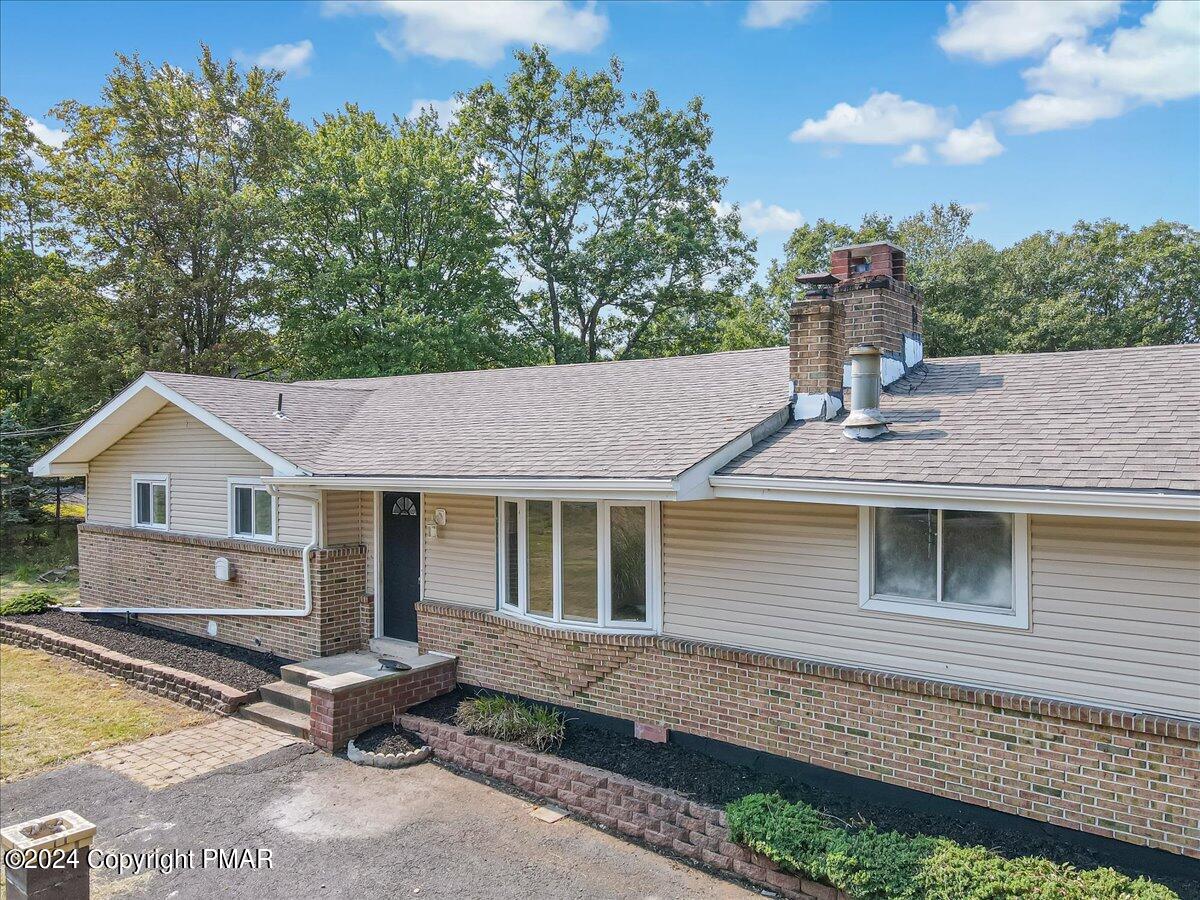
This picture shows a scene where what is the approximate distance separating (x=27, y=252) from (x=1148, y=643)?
3285 cm

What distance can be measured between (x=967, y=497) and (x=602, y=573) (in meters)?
3.68

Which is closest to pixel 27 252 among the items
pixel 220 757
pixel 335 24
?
pixel 335 24

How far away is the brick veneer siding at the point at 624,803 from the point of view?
18.0 feet

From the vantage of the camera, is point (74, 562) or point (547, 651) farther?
point (74, 562)

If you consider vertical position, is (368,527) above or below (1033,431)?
below

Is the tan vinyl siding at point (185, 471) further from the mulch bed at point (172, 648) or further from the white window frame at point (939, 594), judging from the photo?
the white window frame at point (939, 594)

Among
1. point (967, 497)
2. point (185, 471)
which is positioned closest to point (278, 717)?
point (185, 471)

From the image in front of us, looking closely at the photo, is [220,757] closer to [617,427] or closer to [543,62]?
[617,427]

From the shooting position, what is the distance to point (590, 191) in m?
29.7

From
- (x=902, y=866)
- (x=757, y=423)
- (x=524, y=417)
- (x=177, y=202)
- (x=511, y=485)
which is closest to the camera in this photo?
(x=902, y=866)

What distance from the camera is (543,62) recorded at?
2955 centimetres

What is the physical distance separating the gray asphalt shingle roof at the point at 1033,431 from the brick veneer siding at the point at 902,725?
166 centimetres

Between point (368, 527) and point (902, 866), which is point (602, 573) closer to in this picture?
point (902, 866)

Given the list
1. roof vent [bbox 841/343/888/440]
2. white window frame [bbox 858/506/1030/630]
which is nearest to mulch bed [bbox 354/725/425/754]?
white window frame [bbox 858/506/1030/630]
